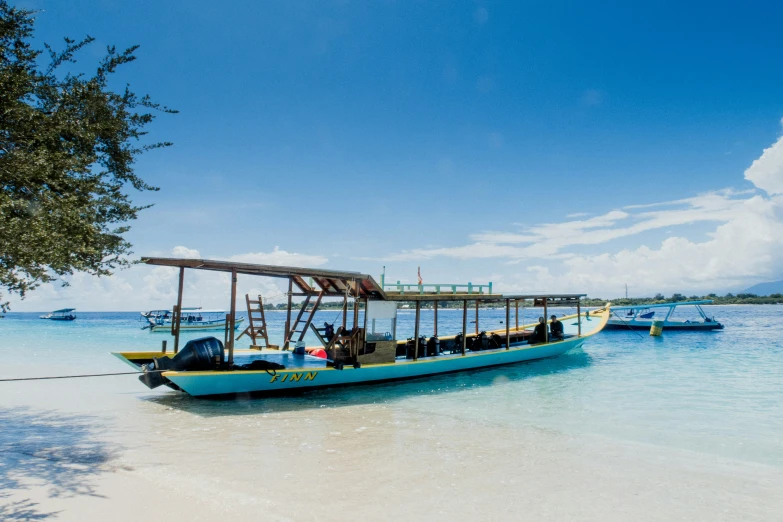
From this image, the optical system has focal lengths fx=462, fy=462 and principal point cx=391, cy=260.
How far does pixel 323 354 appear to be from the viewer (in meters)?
17.1

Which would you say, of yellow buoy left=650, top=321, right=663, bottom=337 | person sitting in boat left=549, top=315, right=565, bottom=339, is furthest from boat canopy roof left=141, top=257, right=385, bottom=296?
yellow buoy left=650, top=321, right=663, bottom=337

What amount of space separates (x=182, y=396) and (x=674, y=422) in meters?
14.4

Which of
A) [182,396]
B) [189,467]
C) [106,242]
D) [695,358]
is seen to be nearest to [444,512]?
[189,467]

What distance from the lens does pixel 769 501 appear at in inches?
294

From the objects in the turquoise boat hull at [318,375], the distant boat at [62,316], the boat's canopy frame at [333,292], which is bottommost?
the distant boat at [62,316]

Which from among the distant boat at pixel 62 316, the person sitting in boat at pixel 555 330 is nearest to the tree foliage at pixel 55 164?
the person sitting in boat at pixel 555 330

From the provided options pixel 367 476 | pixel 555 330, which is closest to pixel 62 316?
pixel 555 330

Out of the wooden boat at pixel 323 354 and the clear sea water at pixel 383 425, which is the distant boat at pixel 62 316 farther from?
the wooden boat at pixel 323 354

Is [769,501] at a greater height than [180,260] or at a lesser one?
lesser

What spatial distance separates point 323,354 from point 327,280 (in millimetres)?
2933

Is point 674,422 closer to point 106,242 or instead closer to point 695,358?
point 106,242

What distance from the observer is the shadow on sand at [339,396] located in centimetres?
1282

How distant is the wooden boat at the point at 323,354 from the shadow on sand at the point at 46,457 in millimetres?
2251

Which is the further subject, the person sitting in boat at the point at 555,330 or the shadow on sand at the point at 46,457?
the person sitting in boat at the point at 555,330
